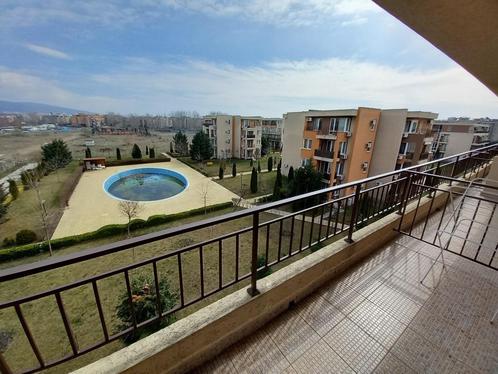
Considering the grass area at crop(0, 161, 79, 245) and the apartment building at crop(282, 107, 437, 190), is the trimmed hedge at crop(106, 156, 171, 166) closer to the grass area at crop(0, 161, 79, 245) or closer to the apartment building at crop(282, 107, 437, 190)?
the grass area at crop(0, 161, 79, 245)

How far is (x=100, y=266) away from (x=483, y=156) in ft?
38.4

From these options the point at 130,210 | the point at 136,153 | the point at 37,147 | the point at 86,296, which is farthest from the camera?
the point at 136,153

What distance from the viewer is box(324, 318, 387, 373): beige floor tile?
1.46m

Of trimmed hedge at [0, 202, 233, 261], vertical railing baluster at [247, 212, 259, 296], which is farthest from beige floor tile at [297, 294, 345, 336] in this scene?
trimmed hedge at [0, 202, 233, 261]

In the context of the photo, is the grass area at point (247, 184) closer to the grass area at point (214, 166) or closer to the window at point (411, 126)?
the grass area at point (214, 166)

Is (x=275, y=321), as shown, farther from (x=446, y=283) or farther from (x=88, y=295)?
(x=88, y=295)

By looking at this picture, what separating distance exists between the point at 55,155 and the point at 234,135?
16454mm

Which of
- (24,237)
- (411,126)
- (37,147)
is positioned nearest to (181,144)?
(37,147)

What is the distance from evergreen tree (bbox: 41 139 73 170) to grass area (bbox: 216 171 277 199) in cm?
1338

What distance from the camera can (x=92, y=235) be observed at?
8812 millimetres

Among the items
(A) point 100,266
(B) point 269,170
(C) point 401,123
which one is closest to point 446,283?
(A) point 100,266

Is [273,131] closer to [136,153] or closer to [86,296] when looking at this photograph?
[136,153]

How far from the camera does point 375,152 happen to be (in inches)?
525

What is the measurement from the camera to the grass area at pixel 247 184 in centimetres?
1425
